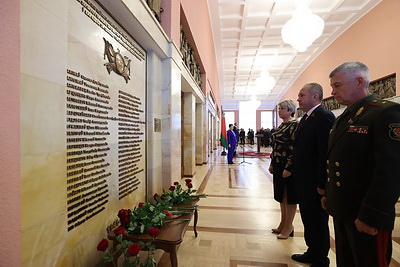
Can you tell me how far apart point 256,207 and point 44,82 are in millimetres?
3620

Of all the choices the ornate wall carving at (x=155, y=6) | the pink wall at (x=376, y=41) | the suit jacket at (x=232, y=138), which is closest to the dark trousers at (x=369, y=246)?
the ornate wall carving at (x=155, y=6)

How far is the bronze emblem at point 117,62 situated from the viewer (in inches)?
81.5

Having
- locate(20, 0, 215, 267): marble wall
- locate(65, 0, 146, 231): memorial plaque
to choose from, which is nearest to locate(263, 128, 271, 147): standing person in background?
locate(65, 0, 146, 231): memorial plaque

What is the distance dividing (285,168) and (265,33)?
8.90 meters

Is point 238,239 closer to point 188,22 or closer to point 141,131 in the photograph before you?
point 141,131

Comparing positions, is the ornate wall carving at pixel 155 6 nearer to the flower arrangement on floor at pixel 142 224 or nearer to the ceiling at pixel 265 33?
the flower arrangement on floor at pixel 142 224

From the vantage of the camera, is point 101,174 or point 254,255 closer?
point 101,174

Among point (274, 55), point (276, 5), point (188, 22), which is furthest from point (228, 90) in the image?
point (188, 22)

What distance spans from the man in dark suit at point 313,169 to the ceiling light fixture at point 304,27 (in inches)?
172

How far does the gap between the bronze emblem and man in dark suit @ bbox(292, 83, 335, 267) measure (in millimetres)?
1877

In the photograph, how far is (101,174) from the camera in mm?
1960

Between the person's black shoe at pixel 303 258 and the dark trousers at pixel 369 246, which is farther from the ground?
the dark trousers at pixel 369 246

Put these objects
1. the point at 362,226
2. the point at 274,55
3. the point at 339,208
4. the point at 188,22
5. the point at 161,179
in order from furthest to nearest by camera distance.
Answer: the point at 274,55, the point at 188,22, the point at 161,179, the point at 339,208, the point at 362,226

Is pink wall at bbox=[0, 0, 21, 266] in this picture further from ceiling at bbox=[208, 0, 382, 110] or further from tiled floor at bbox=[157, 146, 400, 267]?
ceiling at bbox=[208, 0, 382, 110]
